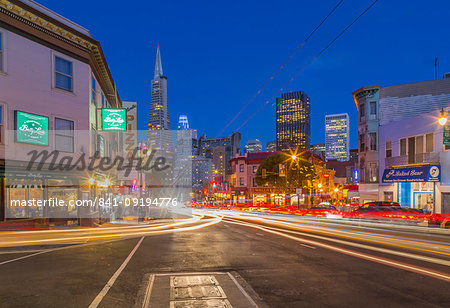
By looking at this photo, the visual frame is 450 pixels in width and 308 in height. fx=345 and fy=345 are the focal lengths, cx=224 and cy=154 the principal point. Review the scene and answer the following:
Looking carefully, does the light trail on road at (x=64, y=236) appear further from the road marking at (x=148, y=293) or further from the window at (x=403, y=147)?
the window at (x=403, y=147)

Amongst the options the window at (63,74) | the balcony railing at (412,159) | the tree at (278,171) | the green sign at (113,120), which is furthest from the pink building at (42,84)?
the tree at (278,171)

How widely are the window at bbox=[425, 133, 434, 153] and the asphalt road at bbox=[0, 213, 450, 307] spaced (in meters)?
20.2

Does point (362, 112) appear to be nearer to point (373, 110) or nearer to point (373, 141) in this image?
point (373, 110)

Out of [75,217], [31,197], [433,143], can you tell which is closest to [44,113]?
[31,197]

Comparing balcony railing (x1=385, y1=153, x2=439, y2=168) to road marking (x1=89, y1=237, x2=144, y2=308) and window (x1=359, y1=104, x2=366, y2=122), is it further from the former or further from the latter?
road marking (x1=89, y1=237, x2=144, y2=308)

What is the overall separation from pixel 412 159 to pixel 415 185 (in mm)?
3226

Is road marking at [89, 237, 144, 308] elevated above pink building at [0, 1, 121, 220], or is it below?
below

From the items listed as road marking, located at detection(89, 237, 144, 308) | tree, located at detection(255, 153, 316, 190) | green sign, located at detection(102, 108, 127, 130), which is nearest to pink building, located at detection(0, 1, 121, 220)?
green sign, located at detection(102, 108, 127, 130)

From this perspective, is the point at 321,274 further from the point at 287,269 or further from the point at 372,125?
the point at 372,125

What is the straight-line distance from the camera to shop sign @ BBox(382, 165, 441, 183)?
30609 millimetres

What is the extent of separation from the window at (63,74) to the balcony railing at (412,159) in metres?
30.7

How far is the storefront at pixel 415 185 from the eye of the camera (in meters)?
30.8

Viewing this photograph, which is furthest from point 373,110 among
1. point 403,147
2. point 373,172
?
point 403,147

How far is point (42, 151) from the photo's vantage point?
20.6 meters
